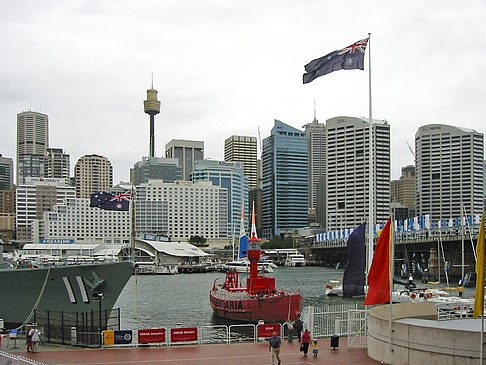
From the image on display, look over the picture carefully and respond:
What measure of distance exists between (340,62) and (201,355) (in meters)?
17.1

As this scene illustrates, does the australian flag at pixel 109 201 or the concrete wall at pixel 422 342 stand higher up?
the australian flag at pixel 109 201

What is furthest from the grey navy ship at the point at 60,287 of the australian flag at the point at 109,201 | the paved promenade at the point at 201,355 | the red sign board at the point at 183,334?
the red sign board at the point at 183,334

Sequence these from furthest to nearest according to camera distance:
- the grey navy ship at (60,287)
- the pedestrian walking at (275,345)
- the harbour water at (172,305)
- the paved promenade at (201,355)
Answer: the harbour water at (172,305)
the grey navy ship at (60,287)
the paved promenade at (201,355)
the pedestrian walking at (275,345)

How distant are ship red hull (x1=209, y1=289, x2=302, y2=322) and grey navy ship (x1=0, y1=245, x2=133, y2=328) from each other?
39.3 feet

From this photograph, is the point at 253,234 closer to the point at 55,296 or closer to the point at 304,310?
the point at 304,310

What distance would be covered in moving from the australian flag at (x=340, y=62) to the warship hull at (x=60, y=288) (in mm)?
18329

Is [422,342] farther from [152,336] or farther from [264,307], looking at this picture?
[264,307]

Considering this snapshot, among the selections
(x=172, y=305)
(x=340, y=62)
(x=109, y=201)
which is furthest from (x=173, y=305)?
(x=340, y=62)

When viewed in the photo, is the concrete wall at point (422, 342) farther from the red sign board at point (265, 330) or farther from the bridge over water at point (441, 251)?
the bridge over water at point (441, 251)

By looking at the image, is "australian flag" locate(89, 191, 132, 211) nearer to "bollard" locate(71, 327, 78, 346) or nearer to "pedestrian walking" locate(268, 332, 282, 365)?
"bollard" locate(71, 327, 78, 346)

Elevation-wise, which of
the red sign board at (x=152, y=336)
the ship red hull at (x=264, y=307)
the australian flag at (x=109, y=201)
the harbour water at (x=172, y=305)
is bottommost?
the harbour water at (x=172, y=305)

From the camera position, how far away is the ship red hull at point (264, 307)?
47562 mm

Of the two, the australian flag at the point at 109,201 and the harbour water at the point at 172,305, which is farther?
the harbour water at the point at 172,305

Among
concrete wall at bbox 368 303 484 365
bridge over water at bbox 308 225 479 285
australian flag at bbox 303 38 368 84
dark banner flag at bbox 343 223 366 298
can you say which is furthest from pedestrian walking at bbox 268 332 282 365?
bridge over water at bbox 308 225 479 285
